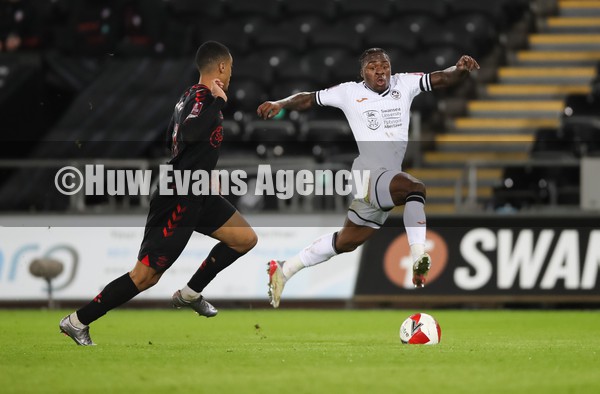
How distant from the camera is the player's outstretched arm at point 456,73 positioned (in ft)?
36.3

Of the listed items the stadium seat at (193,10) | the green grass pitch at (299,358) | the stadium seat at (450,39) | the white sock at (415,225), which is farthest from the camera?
the stadium seat at (193,10)

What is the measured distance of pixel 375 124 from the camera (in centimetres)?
1164

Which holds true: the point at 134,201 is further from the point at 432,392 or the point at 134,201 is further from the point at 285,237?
the point at 432,392

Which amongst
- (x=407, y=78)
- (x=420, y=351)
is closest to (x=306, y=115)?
(x=407, y=78)

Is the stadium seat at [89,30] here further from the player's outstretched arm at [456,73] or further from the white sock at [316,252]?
the player's outstretched arm at [456,73]

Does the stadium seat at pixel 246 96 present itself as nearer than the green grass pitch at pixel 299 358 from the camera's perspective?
No

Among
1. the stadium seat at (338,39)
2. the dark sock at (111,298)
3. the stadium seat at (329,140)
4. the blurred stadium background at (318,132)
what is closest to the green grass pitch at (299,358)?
the dark sock at (111,298)

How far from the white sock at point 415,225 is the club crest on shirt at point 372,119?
3.06ft

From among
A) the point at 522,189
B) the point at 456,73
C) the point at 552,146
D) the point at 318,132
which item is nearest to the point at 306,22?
the point at 318,132

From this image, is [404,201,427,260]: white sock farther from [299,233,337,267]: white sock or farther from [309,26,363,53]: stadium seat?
[309,26,363,53]: stadium seat

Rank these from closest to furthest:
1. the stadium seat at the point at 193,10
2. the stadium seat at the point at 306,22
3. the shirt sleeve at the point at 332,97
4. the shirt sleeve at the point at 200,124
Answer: the shirt sleeve at the point at 200,124, the shirt sleeve at the point at 332,97, the stadium seat at the point at 306,22, the stadium seat at the point at 193,10

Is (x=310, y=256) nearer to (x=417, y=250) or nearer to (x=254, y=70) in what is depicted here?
(x=417, y=250)

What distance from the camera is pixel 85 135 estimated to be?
71.8 ft

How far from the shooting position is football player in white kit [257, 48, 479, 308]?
37.2 feet
